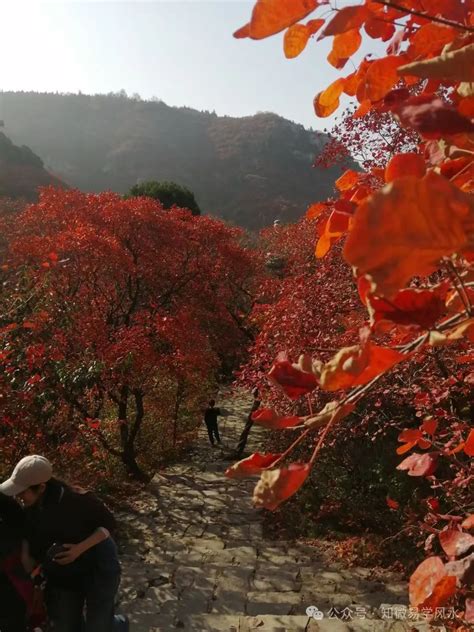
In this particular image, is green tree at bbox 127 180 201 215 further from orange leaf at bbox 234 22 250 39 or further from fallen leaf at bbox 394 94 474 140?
fallen leaf at bbox 394 94 474 140

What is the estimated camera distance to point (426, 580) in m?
0.69

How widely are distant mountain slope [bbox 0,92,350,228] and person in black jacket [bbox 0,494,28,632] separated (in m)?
32.2

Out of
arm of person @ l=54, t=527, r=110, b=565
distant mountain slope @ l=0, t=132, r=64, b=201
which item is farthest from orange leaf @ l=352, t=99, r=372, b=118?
distant mountain slope @ l=0, t=132, r=64, b=201

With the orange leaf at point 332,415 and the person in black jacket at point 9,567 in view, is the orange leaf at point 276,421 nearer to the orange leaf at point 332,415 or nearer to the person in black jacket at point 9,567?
the orange leaf at point 332,415

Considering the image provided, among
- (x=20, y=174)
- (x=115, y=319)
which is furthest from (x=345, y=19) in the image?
(x=20, y=174)

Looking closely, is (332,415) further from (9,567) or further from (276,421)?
(9,567)

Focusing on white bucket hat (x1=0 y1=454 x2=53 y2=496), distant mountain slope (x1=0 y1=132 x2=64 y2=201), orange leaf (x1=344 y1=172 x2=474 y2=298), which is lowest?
white bucket hat (x1=0 y1=454 x2=53 y2=496)

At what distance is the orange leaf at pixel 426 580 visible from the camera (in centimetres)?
68

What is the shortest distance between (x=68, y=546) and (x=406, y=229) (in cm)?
213

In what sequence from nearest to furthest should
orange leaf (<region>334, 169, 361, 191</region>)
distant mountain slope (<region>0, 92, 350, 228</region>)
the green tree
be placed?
orange leaf (<region>334, 169, 361, 191</region>)
the green tree
distant mountain slope (<region>0, 92, 350, 228</region>)

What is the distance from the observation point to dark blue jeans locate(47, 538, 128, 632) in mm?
2061

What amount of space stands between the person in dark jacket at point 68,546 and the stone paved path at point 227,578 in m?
1.20

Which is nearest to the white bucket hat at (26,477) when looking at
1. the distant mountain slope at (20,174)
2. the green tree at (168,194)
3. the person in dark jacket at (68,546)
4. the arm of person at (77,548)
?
the person in dark jacket at (68,546)

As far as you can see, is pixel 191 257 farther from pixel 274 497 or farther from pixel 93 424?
pixel 274 497
